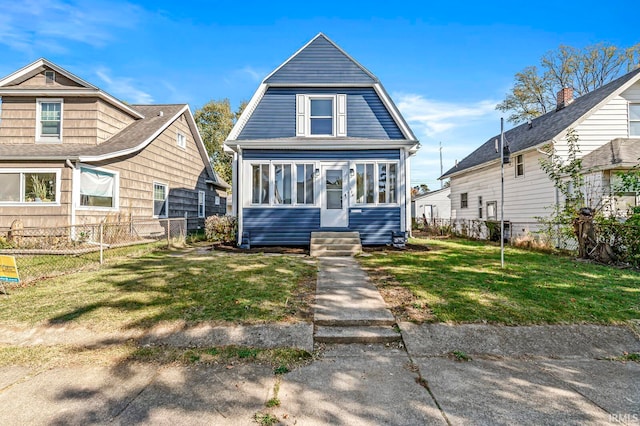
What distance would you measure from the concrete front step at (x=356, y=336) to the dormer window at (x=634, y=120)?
49.4 ft

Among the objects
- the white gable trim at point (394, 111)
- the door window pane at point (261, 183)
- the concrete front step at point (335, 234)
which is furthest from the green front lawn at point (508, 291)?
the white gable trim at point (394, 111)

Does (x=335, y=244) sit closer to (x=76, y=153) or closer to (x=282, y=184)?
(x=282, y=184)

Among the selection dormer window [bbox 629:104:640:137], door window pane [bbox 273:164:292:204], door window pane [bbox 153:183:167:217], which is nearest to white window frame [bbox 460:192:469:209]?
dormer window [bbox 629:104:640:137]

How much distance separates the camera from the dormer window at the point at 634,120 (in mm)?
12259

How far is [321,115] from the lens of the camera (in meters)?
11.7

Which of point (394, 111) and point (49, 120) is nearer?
point (394, 111)

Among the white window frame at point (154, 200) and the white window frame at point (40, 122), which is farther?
the white window frame at point (154, 200)

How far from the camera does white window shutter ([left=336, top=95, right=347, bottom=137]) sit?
11.4 meters

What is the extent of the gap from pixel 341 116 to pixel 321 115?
78cm

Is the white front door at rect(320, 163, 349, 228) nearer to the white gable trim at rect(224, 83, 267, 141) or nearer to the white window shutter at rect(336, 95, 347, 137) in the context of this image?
the white window shutter at rect(336, 95, 347, 137)

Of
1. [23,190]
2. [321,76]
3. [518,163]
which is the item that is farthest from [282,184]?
[518,163]

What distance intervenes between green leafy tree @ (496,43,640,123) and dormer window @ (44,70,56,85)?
1295 inches

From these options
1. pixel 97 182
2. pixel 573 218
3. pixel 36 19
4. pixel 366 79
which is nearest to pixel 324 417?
pixel 573 218

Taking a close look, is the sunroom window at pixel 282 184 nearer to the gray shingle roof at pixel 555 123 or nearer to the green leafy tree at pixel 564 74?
the gray shingle roof at pixel 555 123
